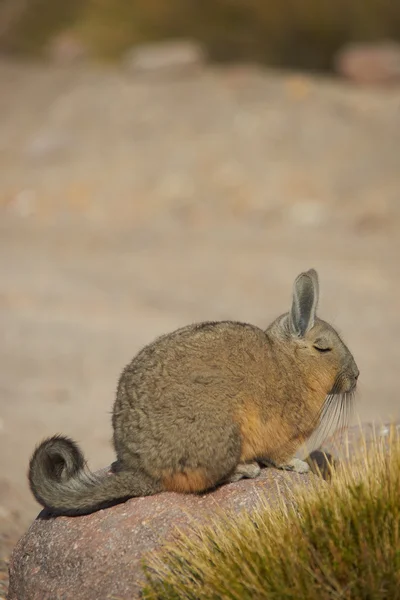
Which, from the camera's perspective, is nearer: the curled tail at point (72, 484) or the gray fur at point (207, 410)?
the gray fur at point (207, 410)

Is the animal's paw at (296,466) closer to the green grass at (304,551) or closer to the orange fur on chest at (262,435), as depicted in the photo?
the orange fur on chest at (262,435)

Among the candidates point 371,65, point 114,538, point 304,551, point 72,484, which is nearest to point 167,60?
point 371,65

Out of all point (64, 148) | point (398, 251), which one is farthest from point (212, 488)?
point (64, 148)

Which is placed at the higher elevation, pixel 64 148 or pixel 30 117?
pixel 30 117

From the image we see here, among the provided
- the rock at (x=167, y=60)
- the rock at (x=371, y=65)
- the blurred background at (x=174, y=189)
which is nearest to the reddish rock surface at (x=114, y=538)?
the blurred background at (x=174, y=189)

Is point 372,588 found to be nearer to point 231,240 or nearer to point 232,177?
point 231,240

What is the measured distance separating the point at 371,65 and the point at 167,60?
5.25 m

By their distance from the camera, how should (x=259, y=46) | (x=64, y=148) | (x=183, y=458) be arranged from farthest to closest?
1. (x=259, y=46)
2. (x=64, y=148)
3. (x=183, y=458)

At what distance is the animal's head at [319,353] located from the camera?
19.0 feet

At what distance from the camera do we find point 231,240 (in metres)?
19.5

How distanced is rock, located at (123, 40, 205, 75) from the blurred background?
92mm

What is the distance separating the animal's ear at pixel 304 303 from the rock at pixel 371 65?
70.4ft

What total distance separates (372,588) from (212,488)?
1327 millimetres

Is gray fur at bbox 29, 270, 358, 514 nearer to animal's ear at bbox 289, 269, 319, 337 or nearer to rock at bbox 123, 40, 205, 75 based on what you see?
animal's ear at bbox 289, 269, 319, 337
